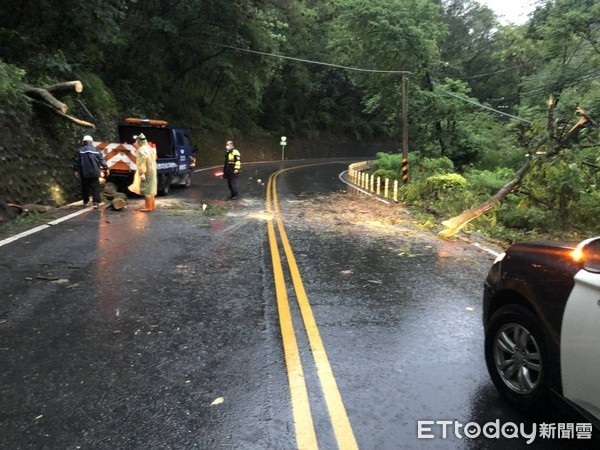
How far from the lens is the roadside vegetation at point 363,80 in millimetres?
12539

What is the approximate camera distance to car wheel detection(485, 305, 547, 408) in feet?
11.6

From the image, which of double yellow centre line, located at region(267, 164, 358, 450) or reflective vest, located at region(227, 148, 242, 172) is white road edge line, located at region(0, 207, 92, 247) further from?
double yellow centre line, located at region(267, 164, 358, 450)

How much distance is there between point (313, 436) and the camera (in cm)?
340

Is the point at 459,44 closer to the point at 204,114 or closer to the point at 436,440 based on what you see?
the point at 204,114

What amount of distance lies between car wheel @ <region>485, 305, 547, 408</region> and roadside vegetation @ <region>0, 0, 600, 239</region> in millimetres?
8719

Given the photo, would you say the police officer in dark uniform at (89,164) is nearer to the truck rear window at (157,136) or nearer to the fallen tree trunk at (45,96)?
the fallen tree trunk at (45,96)

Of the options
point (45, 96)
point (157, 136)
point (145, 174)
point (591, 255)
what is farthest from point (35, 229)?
point (591, 255)

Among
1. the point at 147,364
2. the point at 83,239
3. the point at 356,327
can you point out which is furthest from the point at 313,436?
the point at 83,239

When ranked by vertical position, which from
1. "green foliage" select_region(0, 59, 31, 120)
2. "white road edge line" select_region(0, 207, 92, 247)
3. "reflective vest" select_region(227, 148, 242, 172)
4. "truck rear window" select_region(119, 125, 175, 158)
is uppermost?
"green foliage" select_region(0, 59, 31, 120)

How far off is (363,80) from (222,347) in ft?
106

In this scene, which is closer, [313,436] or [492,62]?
[313,436]

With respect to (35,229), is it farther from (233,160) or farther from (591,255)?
(591,255)

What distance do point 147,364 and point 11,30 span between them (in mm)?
16295

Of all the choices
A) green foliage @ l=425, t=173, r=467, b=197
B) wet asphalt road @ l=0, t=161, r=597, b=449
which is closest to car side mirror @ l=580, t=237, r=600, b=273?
wet asphalt road @ l=0, t=161, r=597, b=449
